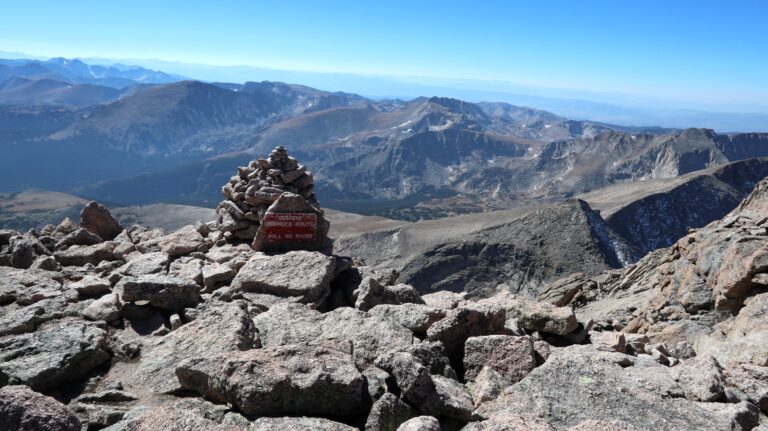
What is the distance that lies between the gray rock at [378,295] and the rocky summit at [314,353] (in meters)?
0.05

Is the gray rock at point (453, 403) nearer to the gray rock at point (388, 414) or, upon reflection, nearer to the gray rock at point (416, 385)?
the gray rock at point (416, 385)

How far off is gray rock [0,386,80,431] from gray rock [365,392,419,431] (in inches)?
132

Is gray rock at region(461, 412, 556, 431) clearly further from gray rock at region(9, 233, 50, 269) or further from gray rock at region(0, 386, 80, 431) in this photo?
A: gray rock at region(9, 233, 50, 269)

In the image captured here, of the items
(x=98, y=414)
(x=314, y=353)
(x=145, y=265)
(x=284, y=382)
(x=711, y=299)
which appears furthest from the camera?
(x=711, y=299)

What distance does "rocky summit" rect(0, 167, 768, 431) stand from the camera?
602 centimetres

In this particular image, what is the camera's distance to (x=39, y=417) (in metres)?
5.38

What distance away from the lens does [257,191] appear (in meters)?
17.3

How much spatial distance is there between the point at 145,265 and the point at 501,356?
10.4 metres

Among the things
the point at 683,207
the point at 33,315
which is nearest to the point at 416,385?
the point at 33,315

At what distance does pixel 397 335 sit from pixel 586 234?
325 ft

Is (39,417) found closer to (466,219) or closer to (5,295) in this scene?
(5,295)

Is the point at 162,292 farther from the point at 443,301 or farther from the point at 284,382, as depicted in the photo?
the point at 443,301

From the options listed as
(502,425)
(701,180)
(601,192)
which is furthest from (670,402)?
(701,180)

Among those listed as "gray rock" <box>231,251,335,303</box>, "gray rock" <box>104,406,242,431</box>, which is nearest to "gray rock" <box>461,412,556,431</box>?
"gray rock" <box>104,406,242,431</box>
